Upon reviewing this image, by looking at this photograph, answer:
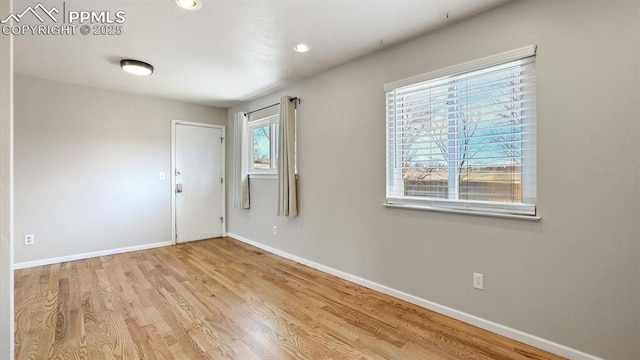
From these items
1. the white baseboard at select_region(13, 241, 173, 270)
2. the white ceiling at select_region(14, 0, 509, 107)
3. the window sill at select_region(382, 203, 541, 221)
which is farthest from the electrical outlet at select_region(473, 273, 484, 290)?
the white baseboard at select_region(13, 241, 173, 270)

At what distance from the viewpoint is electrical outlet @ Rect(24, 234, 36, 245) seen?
11.5 feet

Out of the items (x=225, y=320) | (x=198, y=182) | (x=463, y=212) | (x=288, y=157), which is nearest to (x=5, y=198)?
(x=225, y=320)

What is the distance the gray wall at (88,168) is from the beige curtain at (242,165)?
0.95 metres

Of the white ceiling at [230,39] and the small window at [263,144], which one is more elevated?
the white ceiling at [230,39]

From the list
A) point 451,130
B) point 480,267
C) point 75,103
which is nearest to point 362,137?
point 451,130

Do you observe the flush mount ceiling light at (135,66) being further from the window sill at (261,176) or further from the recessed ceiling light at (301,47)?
the window sill at (261,176)

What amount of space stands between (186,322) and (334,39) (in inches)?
106

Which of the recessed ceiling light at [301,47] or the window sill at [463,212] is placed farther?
the recessed ceiling light at [301,47]

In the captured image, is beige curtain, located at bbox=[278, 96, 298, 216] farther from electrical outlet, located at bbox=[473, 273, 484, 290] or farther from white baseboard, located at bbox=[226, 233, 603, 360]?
electrical outlet, located at bbox=[473, 273, 484, 290]

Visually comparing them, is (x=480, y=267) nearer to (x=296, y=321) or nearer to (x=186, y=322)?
(x=296, y=321)

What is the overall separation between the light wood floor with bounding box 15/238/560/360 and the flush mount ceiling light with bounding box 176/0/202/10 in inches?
93.5

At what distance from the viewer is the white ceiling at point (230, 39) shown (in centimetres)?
204

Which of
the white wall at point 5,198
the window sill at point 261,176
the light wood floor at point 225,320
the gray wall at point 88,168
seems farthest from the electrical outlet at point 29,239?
the white wall at point 5,198

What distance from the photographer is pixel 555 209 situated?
1809mm
